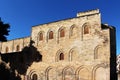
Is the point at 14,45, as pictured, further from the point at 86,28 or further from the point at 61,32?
the point at 86,28

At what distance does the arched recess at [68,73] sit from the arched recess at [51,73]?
143cm

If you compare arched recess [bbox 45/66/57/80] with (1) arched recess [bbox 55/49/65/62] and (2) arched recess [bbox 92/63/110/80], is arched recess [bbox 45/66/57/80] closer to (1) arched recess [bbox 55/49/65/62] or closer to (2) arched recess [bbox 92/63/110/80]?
(1) arched recess [bbox 55/49/65/62]

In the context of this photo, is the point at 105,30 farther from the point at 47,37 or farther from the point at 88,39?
the point at 47,37

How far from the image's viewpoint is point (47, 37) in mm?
34594

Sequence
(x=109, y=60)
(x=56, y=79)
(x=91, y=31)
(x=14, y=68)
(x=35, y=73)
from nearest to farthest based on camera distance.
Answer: (x=109, y=60)
(x=91, y=31)
(x=56, y=79)
(x=35, y=73)
(x=14, y=68)

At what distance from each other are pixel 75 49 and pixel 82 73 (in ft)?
10.3

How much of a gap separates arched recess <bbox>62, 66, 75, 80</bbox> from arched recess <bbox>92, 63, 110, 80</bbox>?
300 cm

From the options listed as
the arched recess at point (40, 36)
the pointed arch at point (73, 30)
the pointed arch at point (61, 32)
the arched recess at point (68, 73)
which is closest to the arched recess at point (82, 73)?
the arched recess at point (68, 73)

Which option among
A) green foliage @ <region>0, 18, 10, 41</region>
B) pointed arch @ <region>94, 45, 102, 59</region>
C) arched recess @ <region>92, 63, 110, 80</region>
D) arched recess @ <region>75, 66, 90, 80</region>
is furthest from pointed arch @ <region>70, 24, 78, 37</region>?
green foliage @ <region>0, 18, 10, 41</region>

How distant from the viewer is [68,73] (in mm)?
31578

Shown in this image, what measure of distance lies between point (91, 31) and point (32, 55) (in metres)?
9.78

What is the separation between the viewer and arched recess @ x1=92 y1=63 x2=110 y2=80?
2823cm

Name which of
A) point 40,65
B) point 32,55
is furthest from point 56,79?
point 32,55

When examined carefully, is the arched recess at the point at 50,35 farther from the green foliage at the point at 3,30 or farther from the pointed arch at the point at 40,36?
the green foliage at the point at 3,30
